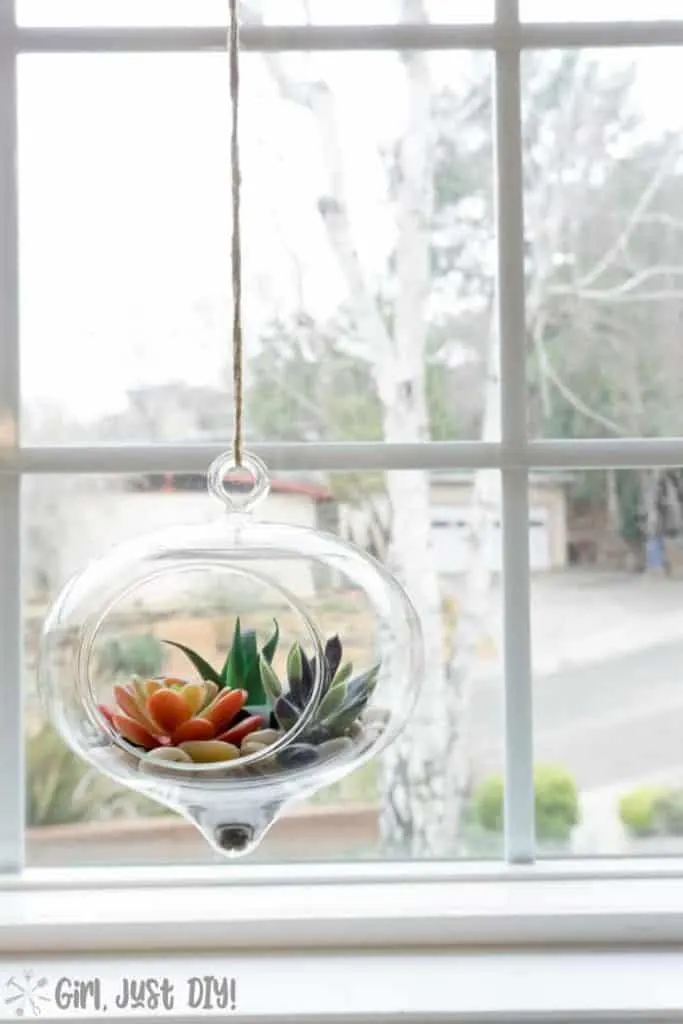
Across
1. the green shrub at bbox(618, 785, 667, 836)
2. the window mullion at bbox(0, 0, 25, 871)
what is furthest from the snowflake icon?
the green shrub at bbox(618, 785, 667, 836)

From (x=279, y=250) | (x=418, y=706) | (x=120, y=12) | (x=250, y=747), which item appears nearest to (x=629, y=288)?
(x=279, y=250)

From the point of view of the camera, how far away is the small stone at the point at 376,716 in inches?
31.0

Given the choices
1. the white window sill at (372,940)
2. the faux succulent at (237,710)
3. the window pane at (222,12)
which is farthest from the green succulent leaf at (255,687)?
the window pane at (222,12)

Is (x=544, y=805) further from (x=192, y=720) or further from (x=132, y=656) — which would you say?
(x=192, y=720)

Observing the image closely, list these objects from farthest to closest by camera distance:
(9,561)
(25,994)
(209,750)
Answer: (9,561), (25,994), (209,750)

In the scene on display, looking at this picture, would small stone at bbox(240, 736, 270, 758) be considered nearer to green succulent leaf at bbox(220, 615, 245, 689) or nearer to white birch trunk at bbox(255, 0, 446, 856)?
green succulent leaf at bbox(220, 615, 245, 689)

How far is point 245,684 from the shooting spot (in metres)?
0.75

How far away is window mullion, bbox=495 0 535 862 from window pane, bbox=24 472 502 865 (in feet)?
0.15

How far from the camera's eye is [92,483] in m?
1.20

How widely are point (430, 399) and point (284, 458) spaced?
0.58 feet

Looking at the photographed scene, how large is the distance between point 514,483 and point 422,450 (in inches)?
4.0

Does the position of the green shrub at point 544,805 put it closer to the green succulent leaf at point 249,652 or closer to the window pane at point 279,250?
the window pane at point 279,250

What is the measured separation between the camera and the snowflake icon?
3.10 ft

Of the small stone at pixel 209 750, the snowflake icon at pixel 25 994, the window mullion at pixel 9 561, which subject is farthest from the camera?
the window mullion at pixel 9 561
